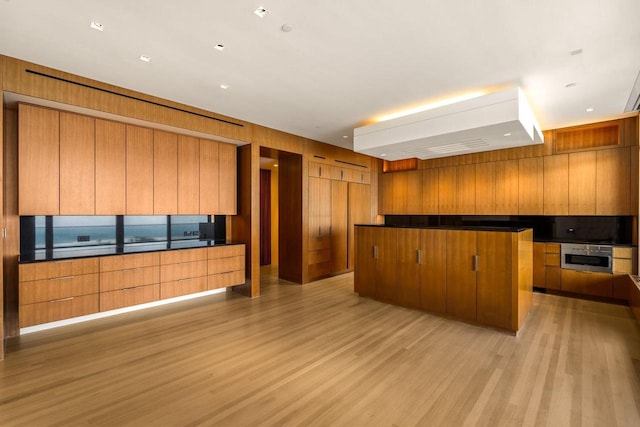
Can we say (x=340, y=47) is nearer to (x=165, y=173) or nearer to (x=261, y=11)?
(x=261, y=11)

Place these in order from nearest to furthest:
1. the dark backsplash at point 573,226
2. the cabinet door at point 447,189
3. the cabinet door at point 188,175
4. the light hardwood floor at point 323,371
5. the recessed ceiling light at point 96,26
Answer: the light hardwood floor at point 323,371, the recessed ceiling light at point 96,26, the cabinet door at point 188,175, the dark backsplash at point 573,226, the cabinet door at point 447,189

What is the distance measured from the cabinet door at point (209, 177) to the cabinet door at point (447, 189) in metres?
4.96

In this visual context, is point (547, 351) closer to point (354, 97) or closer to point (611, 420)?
point (611, 420)

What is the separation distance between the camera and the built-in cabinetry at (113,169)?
3.40m

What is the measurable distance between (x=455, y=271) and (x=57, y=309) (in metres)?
4.95

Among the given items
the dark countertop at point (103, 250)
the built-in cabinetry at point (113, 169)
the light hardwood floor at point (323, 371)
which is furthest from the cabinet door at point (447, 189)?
the dark countertop at point (103, 250)

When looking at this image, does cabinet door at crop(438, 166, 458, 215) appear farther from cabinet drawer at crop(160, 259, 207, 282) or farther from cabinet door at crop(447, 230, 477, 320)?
cabinet drawer at crop(160, 259, 207, 282)

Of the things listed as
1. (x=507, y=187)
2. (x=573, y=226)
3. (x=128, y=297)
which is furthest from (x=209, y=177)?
(x=573, y=226)

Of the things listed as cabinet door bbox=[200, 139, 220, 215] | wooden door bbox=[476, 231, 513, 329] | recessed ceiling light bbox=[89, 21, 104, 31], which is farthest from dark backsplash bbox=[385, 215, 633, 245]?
recessed ceiling light bbox=[89, 21, 104, 31]

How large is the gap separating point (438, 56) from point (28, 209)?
4.81m

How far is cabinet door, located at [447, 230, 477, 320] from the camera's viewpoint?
3868 millimetres

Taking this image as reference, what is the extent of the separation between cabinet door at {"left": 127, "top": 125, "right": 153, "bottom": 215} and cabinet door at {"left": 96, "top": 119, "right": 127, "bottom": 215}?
7 cm

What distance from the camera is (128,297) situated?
3957 mm

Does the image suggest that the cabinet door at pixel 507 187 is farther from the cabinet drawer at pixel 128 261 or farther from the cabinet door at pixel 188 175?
the cabinet drawer at pixel 128 261
